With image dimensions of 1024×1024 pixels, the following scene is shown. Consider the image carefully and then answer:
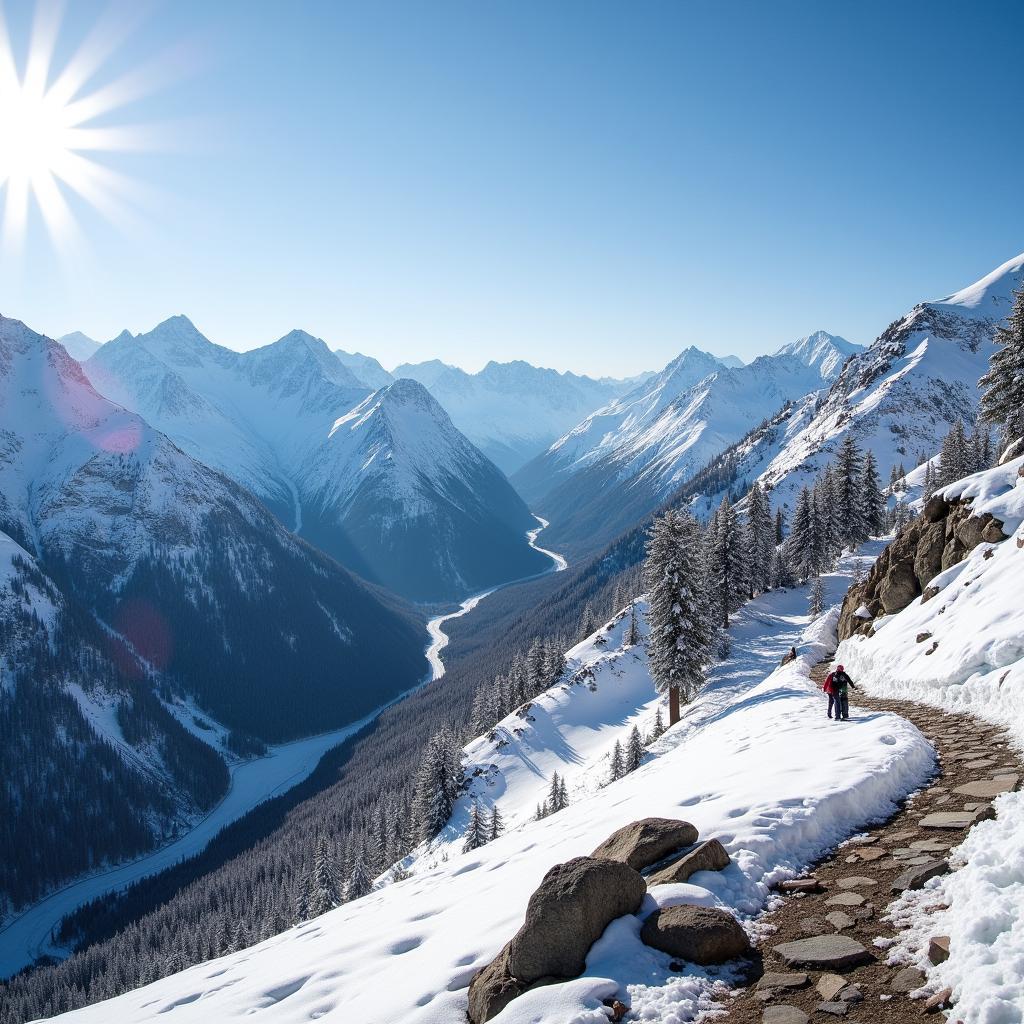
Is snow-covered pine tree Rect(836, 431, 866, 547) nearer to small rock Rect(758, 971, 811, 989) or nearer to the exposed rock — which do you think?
the exposed rock

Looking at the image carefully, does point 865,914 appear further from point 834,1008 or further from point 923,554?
point 923,554

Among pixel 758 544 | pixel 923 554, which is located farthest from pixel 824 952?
pixel 758 544

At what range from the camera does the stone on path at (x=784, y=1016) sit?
649 centimetres

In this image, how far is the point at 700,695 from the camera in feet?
160

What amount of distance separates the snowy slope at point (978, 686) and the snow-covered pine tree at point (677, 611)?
11228 millimetres

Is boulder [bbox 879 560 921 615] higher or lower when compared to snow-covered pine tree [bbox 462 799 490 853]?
higher

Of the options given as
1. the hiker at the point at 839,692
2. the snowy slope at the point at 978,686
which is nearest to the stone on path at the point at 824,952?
the snowy slope at the point at 978,686

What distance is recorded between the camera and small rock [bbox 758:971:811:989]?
714cm

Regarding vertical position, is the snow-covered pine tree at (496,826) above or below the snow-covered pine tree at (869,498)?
below

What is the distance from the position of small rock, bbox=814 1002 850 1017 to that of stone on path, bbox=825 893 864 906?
7.70ft

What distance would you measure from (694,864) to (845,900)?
6.83ft

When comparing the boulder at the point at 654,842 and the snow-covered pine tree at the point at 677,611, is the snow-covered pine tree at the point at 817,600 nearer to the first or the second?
the snow-covered pine tree at the point at 677,611

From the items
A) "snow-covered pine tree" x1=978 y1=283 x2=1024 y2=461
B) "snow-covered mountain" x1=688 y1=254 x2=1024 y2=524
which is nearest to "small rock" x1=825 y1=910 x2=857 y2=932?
"snow-covered pine tree" x1=978 y1=283 x2=1024 y2=461

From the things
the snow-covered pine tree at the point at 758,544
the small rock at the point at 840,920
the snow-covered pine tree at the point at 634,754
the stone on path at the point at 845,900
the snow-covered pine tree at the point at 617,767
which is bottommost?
the snow-covered pine tree at the point at 617,767
